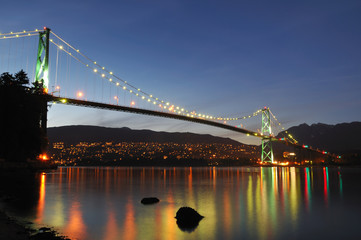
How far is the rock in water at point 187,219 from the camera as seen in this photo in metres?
11.1

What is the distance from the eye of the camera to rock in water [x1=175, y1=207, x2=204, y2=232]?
11.1m

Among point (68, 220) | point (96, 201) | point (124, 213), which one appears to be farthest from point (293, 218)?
point (96, 201)

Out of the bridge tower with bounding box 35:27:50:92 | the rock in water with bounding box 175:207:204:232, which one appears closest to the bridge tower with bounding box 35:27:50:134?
the bridge tower with bounding box 35:27:50:92

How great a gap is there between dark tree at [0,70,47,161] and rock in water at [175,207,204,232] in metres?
18.4

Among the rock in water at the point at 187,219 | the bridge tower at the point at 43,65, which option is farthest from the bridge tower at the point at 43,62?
the rock in water at the point at 187,219

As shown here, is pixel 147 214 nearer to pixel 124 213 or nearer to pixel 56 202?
pixel 124 213

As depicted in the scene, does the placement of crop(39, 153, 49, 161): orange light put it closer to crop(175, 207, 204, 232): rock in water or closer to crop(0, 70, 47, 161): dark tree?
crop(0, 70, 47, 161): dark tree

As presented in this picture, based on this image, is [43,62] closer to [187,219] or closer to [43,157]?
[43,157]

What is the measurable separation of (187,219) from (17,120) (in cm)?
1946

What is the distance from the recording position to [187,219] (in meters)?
11.7

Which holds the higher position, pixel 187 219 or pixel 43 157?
pixel 43 157

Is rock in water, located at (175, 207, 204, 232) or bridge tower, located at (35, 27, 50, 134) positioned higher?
bridge tower, located at (35, 27, 50, 134)

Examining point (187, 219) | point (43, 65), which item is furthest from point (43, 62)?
point (187, 219)

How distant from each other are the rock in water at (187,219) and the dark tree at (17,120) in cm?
1843
